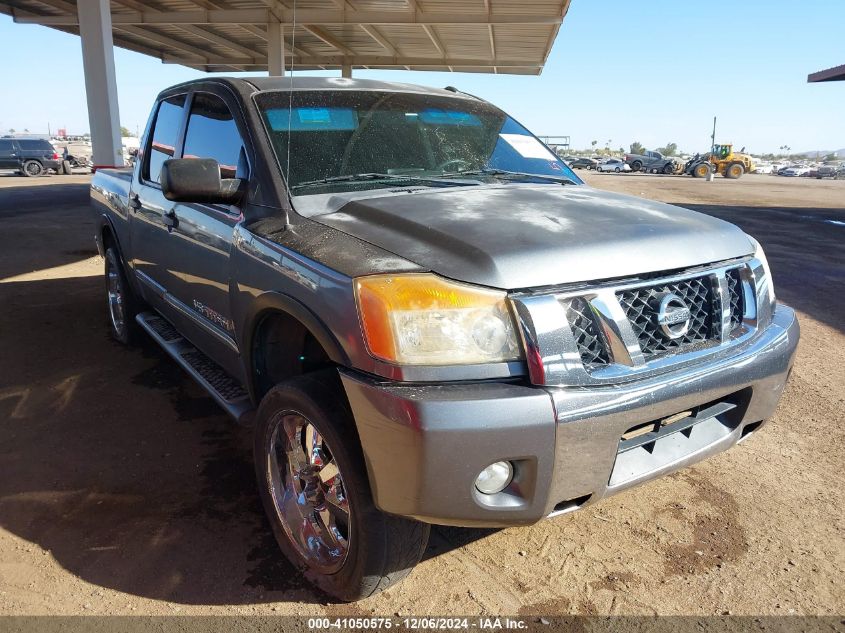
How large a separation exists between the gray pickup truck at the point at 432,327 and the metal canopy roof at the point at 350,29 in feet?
34.8

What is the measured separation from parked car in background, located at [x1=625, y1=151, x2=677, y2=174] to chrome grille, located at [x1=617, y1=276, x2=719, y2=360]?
2100 inches

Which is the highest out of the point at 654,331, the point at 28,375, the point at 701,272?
the point at 701,272

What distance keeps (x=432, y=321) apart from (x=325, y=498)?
86 cm

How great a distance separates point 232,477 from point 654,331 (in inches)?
83.4

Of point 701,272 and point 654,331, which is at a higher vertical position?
point 701,272

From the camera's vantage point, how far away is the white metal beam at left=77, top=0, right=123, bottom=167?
12352mm

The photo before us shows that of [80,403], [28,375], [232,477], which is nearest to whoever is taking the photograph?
[232,477]

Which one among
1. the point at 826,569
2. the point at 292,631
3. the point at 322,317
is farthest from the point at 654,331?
the point at 292,631

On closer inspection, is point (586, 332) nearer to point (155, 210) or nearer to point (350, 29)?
point (155, 210)

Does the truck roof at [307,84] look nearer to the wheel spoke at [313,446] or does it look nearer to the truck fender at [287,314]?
the truck fender at [287,314]

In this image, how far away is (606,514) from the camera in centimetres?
288

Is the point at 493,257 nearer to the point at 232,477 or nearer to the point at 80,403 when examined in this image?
the point at 232,477

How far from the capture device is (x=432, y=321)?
75.2 inches

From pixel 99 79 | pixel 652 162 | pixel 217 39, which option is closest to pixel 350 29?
pixel 217 39
